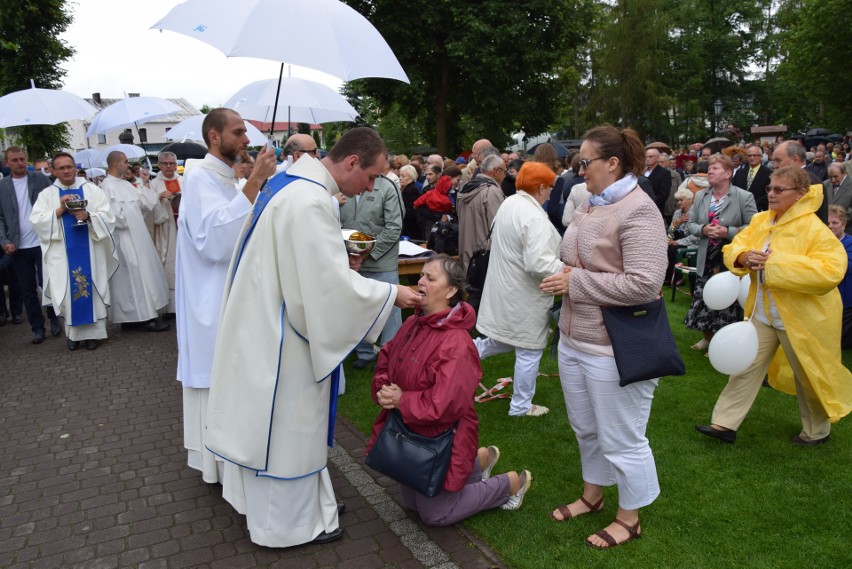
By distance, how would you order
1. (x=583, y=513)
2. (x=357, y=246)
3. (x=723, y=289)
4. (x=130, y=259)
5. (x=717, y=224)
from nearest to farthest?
(x=583, y=513), (x=357, y=246), (x=723, y=289), (x=717, y=224), (x=130, y=259)

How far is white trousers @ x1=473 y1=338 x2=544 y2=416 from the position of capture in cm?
510

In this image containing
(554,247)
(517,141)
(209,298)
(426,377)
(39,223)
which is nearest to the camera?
(426,377)

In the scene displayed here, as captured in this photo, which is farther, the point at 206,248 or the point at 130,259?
the point at 130,259

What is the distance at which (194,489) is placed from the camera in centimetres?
432

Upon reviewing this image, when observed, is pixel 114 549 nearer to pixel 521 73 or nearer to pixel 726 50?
pixel 521 73

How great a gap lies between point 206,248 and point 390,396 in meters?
1.43

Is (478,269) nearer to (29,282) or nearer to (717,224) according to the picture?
(717,224)

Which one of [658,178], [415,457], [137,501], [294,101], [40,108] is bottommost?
[137,501]

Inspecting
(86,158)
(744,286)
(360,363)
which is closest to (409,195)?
(360,363)

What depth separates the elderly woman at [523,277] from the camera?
476 cm

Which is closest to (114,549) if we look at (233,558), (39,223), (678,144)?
(233,558)

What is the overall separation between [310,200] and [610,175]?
146cm


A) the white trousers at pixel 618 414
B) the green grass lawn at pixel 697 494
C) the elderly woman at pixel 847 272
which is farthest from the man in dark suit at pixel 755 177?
the white trousers at pixel 618 414

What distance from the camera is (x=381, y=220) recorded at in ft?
21.2
